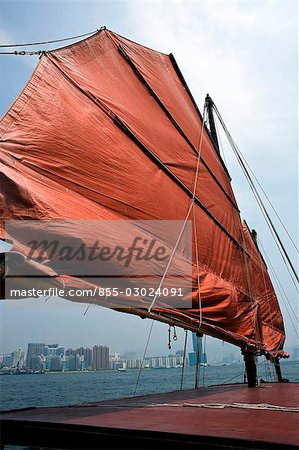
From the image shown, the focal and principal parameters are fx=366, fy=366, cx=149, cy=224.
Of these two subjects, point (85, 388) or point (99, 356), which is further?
A: point (99, 356)

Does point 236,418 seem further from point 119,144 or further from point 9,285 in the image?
point 119,144

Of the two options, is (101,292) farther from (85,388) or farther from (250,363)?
(85,388)

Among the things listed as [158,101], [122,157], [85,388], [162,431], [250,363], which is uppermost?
[158,101]

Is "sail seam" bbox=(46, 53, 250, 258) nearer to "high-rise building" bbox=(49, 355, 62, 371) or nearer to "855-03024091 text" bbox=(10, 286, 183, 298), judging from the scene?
"855-03024091 text" bbox=(10, 286, 183, 298)

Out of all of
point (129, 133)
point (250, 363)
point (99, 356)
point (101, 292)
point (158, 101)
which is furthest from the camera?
point (99, 356)

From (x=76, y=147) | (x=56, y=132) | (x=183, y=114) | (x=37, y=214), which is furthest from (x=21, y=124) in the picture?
(x=183, y=114)

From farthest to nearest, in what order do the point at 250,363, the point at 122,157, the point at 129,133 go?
the point at 250,363 < the point at 129,133 < the point at 122,157

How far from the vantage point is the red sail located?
11.7ft

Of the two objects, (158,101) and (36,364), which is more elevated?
(158,101)

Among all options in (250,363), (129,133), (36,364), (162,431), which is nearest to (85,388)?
(250,363)

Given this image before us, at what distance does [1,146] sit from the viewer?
3.30 m

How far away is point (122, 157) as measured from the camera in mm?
5141

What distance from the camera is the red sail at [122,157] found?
3.56 metres

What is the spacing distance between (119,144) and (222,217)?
4.53 m
